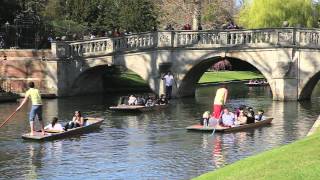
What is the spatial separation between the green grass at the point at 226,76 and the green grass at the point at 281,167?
40.0 m

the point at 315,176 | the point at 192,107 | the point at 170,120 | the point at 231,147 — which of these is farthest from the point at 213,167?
the point at 192,107

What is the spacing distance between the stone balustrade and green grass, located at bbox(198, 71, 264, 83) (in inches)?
602

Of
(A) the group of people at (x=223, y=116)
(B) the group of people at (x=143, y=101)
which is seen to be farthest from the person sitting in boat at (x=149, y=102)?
(A) the group of people at (x=223, y=116)

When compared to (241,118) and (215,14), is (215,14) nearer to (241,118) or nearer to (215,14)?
(215,14)

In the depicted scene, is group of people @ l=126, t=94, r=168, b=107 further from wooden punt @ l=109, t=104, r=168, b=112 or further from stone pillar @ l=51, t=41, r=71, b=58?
stone pillar @ l=51, t=41, r=71, b=58

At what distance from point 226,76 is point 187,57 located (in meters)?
22.4

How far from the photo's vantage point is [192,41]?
37000 mm

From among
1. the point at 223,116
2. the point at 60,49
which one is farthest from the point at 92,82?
the point at 223,116

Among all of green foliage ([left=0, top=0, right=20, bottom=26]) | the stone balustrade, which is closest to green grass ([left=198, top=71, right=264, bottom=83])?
green foliage ([left=0, top=0, right=20, bottom=26])

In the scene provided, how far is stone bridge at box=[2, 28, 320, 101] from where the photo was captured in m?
34.8

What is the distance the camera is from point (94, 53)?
39.1 m

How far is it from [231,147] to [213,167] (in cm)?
335

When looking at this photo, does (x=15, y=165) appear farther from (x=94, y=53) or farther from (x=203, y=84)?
(x=203, y=84)

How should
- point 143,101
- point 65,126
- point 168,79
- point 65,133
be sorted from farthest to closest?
point 168,79 → point 143,101 → point 65,126 → point 65,133
